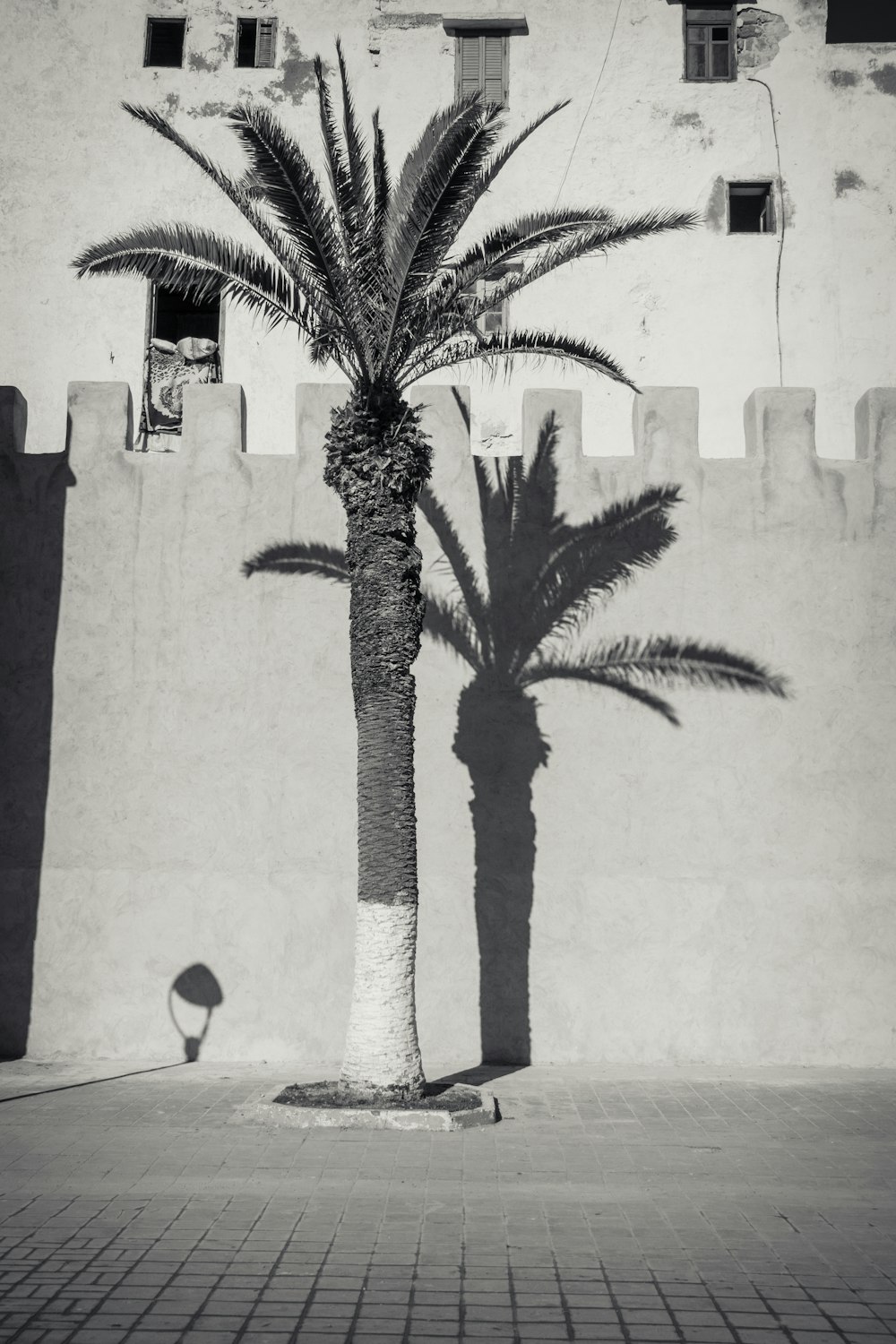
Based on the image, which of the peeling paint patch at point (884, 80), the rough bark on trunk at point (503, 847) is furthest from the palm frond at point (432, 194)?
the peeling paint patch at point (884, 80)

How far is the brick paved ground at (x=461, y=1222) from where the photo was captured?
509 cm

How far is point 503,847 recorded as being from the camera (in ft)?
36.3

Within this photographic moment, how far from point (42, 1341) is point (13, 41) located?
690 inches

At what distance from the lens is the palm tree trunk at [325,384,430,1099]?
29.4 feet

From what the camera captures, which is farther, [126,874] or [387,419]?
[126,874]

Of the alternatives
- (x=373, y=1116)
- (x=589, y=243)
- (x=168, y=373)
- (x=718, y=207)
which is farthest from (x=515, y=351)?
(x=718, y=207)

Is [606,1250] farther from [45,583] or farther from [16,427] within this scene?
[16,427]

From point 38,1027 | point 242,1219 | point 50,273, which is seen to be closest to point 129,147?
point 50,273

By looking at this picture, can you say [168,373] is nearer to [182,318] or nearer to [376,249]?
[182,318]

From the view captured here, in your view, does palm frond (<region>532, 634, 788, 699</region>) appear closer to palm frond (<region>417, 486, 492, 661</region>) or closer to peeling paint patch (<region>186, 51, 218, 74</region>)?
palm frond (<region>417, 486, 492, 661</region>)

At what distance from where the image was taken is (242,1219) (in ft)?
21.0

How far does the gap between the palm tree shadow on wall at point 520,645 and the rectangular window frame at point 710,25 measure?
8864 mm

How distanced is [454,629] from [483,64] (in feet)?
32.9

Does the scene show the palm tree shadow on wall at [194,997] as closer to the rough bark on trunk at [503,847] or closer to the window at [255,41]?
the rough bark on trunk at [503,847]
